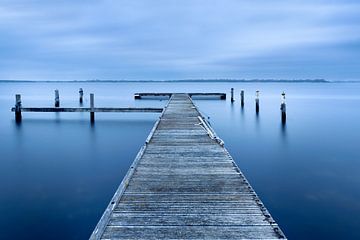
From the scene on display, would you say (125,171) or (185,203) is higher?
(185,203)

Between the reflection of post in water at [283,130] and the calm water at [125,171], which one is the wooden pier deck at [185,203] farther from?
the reflection of post in water at [283,130]

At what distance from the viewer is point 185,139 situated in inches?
428

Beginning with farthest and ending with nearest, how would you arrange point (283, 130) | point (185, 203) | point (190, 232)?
1. point (283, 130)
2. point (185, 203)
3. point (190, 232)

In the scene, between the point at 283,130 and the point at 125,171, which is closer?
the point at 125,171

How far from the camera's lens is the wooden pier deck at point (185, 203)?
441cm

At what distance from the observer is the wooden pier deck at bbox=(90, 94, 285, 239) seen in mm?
4410

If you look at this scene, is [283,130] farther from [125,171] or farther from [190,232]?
[190,232]

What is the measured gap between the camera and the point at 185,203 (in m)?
5.40

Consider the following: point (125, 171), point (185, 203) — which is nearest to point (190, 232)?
point (185, 203)

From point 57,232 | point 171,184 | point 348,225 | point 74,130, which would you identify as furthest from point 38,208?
point 74,130

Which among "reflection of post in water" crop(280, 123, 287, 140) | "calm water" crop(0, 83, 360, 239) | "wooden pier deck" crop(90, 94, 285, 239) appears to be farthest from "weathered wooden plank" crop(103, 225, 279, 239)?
"reflection of post in water" crop(280, 123, 287, 140)

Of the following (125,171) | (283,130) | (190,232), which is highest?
(190,232)

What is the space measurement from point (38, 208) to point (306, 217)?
579 centimetres

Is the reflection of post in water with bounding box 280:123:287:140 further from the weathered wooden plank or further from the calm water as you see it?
the weathered wooden plank
